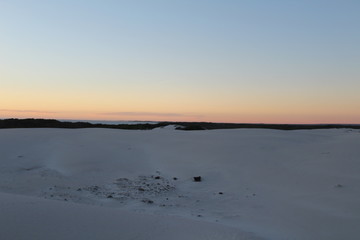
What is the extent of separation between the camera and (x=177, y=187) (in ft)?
24.3

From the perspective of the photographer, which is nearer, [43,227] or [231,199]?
[43,227]

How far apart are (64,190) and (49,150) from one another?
4.50 m

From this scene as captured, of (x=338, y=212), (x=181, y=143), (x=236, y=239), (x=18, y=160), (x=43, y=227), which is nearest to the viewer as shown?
(x=43, y=227)

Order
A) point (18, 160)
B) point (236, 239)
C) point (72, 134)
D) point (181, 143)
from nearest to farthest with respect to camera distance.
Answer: point (236, 239), point (18, 160), point (181, 143), point (72, 134)

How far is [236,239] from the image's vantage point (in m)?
3.69

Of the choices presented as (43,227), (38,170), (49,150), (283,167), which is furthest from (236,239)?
(49,150)

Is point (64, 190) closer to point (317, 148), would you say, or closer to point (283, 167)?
point (283, 167)

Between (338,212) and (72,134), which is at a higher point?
(72,134)

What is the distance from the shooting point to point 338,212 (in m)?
5.44

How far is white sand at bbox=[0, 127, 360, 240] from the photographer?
3.77 m

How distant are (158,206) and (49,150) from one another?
622 centimetres

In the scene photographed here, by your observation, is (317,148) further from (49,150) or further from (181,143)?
(49,150)

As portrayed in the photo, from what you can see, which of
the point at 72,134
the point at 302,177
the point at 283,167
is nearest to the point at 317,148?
the point at 283,167

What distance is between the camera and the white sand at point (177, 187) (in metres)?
3.77
